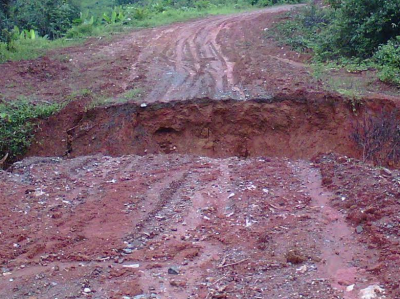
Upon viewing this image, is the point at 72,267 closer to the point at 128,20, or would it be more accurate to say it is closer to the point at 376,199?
the point at 376,199

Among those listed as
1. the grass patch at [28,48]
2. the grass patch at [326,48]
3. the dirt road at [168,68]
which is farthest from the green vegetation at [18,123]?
the grass patch at [326,48]

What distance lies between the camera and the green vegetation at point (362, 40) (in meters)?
12.4

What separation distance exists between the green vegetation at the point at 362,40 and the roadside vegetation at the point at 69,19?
6.54 m

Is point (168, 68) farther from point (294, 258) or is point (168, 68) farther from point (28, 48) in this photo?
point (294, 258)

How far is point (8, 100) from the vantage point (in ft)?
38.7

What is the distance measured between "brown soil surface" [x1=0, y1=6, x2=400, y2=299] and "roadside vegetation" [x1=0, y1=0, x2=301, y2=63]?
7.66 feet

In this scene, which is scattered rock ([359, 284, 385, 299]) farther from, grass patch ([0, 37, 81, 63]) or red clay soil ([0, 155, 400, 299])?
grass patch ([0, 37, 81, 63])

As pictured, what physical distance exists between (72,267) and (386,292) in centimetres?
275

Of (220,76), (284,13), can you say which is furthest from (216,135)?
(284,13)

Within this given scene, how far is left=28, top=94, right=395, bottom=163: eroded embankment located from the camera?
11.1 m

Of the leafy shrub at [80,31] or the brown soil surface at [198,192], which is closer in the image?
the brown soil surface at [198,192]

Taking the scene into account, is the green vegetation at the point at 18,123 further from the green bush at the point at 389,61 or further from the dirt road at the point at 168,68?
the green bush at the point at 389,61

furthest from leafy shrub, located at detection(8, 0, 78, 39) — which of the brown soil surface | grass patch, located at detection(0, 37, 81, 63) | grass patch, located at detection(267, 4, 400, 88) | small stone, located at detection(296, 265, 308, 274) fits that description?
small stone, located at detection(296, 265, 308, 274)

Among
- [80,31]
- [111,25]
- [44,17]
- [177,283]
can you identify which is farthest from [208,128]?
[44,17]
